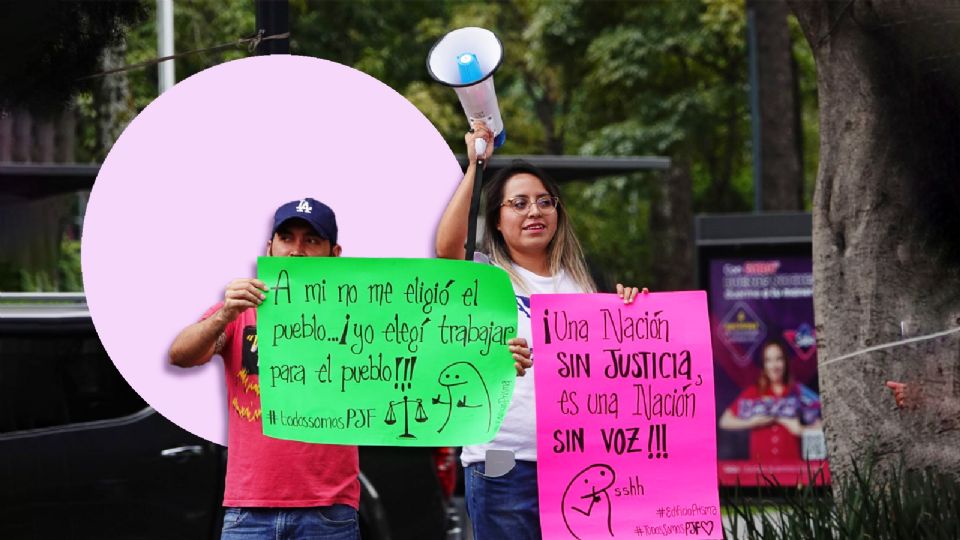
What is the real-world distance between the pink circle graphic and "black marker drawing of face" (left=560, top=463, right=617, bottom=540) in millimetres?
718

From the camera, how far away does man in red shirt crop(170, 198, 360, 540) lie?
376 cm

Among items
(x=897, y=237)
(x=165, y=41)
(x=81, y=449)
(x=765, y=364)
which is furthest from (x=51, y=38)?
(x=765, y=364)

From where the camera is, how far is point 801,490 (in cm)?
509

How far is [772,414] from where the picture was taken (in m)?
12.5

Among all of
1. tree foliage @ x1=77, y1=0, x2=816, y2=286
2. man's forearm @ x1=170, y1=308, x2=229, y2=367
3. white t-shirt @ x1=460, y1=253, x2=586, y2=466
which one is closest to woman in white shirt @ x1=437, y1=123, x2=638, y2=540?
white t-shirt @ x1=460, y1=253, x2=586, y2=466

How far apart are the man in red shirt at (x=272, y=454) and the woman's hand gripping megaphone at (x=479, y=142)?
1.26 feet

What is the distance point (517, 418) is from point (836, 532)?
119cm

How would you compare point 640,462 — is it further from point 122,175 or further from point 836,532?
point 122,175

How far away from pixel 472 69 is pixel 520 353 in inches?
28.4

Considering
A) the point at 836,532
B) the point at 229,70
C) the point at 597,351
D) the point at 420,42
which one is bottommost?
the point at 836,532

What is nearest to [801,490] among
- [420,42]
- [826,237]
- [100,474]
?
[826,237]

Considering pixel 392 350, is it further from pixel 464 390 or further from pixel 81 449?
pixel 81 449

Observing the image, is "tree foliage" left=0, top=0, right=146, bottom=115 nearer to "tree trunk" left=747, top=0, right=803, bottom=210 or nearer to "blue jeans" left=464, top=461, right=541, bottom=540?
"blue jeans" left=464, top=461, right=541, bottom=540

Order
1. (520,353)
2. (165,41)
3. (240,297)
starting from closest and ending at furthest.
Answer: (240,297)
(520,353)
(165,41)
